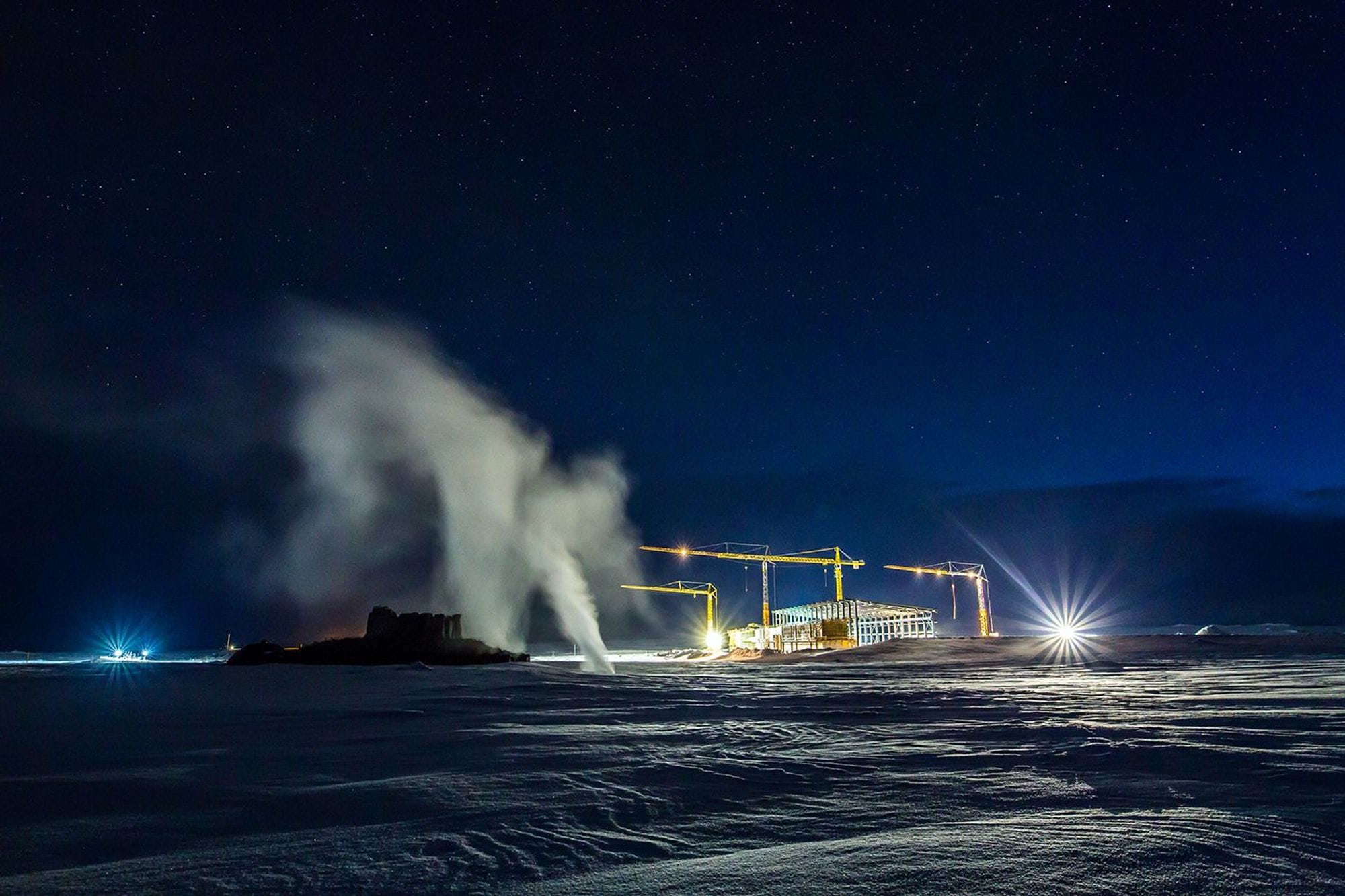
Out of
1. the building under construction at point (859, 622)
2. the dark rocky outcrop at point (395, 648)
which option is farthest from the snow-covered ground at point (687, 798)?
the building under construction at point (859, 622)

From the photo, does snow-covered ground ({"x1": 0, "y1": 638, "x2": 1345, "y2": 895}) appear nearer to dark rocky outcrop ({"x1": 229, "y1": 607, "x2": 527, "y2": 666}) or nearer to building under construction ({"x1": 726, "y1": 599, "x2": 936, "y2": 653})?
dark rocky outcrop ({"x1": 229, "y1": 607, "x2": 527, "y2": 666})

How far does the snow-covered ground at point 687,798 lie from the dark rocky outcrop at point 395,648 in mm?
17424

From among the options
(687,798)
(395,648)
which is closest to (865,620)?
(395,648)

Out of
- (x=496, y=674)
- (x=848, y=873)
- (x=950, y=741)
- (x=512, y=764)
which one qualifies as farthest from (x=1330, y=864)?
(x=496, y=674)

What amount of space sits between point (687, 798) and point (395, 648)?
24.9 meters

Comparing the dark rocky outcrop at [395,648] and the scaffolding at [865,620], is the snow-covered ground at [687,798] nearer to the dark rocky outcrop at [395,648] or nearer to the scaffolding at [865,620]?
the dark rocky outcrop at [395,648]

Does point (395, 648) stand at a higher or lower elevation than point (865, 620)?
higher

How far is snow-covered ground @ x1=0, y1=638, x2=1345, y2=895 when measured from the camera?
2.36 m

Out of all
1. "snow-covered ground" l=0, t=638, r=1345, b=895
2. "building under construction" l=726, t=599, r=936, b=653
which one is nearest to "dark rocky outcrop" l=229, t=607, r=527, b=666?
"snow-covered ground" l=0, t=638, r=1345, b=895

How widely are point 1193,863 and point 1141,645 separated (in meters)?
28.7

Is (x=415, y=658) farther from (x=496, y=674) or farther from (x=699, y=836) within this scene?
(x=699, y=836)

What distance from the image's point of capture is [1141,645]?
83.9 ft

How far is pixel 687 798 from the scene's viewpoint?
11.9ft

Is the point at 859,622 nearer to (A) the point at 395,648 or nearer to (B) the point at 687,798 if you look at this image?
(A) the point at 395,648
